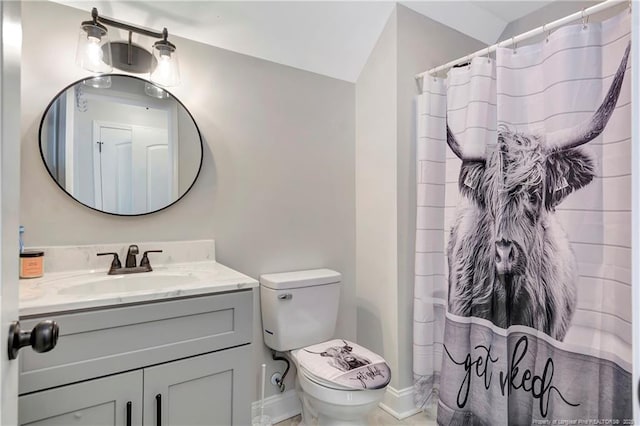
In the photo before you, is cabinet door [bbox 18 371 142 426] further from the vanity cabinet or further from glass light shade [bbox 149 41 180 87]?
glass light shade [bbox 149 41 180 87]

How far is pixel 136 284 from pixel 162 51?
3.31ft

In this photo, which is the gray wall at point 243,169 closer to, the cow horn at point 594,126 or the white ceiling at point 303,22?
the white ceiling at point 303,22

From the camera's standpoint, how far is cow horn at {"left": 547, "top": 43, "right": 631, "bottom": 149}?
1269 millimetres

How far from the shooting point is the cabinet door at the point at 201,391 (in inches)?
44.3

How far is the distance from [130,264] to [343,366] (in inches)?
40.7

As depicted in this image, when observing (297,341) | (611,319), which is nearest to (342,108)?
(297,341)

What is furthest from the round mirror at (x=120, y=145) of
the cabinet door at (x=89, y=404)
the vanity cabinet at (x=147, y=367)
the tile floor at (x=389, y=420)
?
the tile floor at (x=389, y=420)

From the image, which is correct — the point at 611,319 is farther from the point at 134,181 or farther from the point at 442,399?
the point at 134,181

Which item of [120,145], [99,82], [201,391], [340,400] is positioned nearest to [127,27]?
[99,82]

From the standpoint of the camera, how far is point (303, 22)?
1.87m

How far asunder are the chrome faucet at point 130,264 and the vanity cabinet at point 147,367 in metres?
0.44

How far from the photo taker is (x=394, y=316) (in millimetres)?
1966

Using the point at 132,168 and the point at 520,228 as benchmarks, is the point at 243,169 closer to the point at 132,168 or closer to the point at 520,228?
the point at 132,168

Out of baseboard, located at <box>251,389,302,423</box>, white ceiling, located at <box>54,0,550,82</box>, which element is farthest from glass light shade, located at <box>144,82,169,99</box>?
baseboard, located at <box>251,389,302,423</box>
